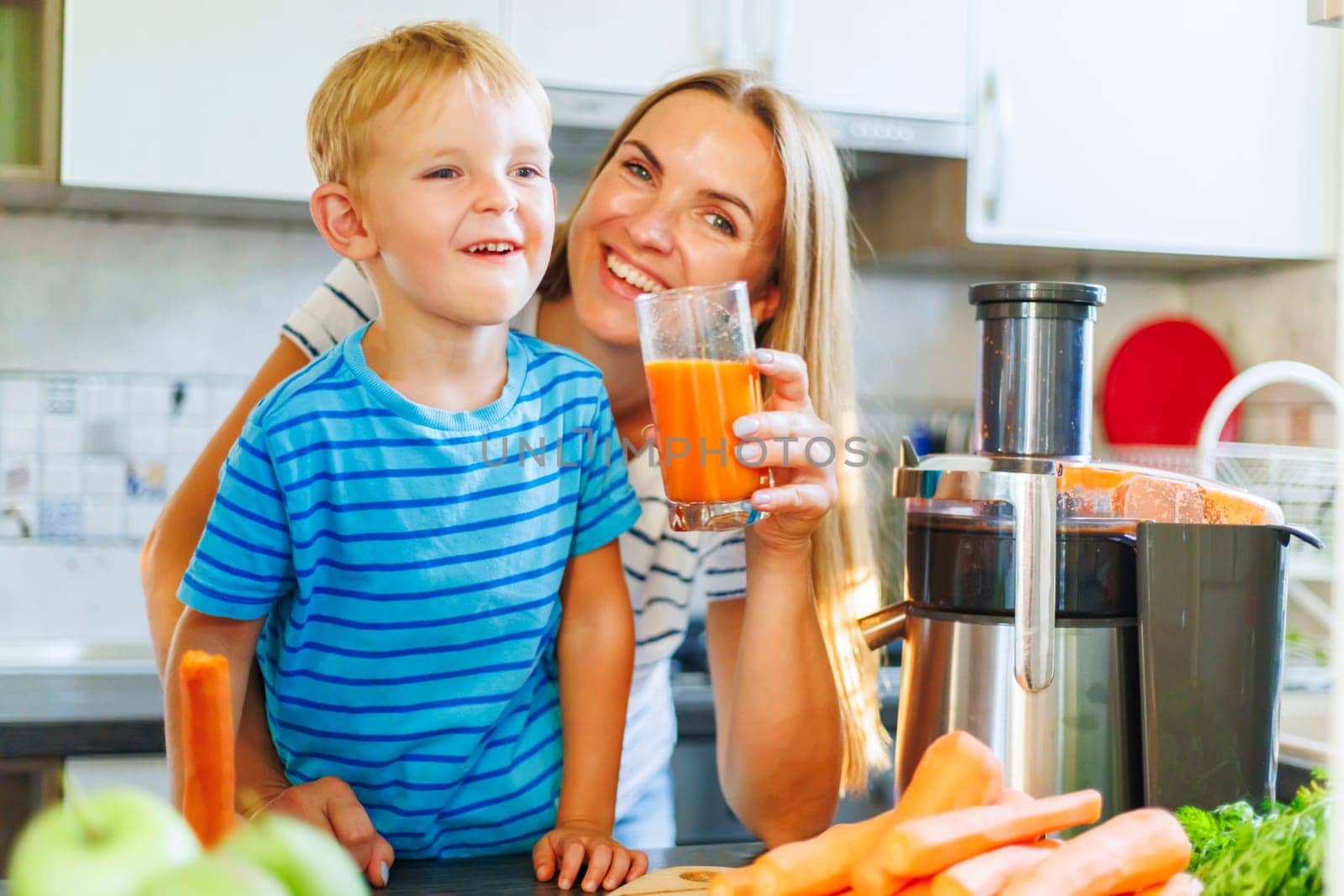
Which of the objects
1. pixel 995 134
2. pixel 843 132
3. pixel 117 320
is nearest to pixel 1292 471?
pixel 995 134

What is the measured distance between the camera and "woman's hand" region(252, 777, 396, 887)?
969mm

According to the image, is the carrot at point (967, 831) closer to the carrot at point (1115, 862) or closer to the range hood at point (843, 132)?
A: the carrot at point (1115, 862)

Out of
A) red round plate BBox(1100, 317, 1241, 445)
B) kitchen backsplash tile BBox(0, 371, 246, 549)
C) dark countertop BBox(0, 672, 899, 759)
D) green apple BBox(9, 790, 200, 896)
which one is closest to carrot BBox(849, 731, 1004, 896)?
green apple BBox(9, 790, 200, 896)

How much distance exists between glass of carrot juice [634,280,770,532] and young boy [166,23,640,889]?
15 centimetres

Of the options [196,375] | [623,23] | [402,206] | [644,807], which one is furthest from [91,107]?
[644,807]

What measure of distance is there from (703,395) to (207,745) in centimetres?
51

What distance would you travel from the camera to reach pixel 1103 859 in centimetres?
76

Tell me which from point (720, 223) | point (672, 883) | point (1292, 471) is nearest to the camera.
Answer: point (672, 883)

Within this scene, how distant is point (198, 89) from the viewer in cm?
208

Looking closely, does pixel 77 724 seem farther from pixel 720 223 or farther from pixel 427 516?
pixel 720 223

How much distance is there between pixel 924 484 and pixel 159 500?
178 cm

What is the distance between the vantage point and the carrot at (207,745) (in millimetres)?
613

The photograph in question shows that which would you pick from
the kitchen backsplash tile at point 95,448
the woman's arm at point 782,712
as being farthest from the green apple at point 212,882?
the kitchen backsplash tile at point 95,448

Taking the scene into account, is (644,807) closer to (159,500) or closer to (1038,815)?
(1038,815)
